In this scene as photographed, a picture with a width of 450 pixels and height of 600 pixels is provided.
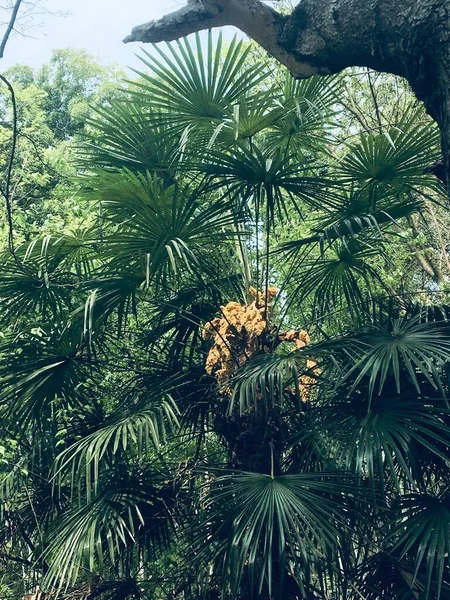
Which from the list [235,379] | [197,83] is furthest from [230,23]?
[235,379]

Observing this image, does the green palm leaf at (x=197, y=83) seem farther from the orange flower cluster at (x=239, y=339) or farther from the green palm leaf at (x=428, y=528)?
the green palm leaf at (x=428, y=528)

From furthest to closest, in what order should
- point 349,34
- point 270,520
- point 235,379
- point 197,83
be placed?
1. point 197,83
2. point 235,379
3. point 270,520
4. point 349,34

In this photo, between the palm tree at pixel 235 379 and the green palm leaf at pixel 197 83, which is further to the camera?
the green palm leaf at pixel 197 83

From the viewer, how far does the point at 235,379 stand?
3.53m

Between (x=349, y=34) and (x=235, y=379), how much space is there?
1615 mm

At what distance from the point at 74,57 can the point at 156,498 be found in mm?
13857

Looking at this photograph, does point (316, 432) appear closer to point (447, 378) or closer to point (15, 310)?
point (447, 378)

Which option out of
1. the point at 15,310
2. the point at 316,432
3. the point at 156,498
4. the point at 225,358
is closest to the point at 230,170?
the point at 225,358

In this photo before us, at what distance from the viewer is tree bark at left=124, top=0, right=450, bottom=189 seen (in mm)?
2328

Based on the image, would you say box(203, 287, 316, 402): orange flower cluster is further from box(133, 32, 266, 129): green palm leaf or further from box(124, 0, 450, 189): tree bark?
box(124, 0, 450, 189): tree bark

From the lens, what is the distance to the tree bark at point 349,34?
7.64 feet

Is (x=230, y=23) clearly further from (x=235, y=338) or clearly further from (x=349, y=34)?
(x=235, y=338)

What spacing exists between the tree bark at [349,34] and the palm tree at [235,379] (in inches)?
24.3

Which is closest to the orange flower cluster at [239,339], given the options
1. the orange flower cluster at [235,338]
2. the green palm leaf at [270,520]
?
the orange flower cluster at [235,338]
